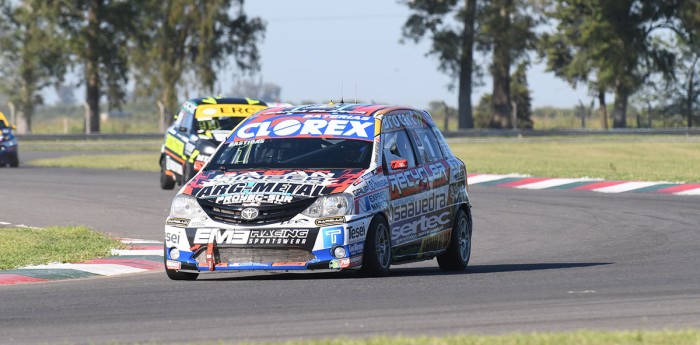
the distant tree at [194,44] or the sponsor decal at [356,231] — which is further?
the distant tree at [194,44]

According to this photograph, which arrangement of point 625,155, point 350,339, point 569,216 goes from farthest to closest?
point 625,155 < point 569,216 < point 350,339

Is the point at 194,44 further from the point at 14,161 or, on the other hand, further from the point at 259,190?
the point at 259,190

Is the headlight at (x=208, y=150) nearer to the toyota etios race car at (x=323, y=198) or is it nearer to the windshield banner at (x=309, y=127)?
the toyota etios race car at (x=323, y=198)

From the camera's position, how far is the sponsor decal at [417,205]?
1290 cm

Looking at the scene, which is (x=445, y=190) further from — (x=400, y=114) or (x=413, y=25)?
(x=413, y=25)

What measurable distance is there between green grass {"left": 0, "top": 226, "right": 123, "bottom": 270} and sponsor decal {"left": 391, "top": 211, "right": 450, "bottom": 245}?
3739 mm

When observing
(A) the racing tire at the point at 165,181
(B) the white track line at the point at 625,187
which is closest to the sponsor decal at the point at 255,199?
(B) the white track line at the point at 625,187

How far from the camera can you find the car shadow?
1279 cm

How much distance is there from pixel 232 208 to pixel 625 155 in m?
32.2

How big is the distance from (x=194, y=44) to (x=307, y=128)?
181 feet

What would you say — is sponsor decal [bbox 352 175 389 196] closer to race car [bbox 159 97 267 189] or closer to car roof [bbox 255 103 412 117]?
car roof [bbox 255 103 412 117]

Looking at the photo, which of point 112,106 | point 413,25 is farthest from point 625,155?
point 112,106

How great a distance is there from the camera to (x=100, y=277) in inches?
529

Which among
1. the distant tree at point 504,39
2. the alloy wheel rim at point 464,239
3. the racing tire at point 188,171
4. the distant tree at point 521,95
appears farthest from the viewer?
the distant tree at point 521,95
